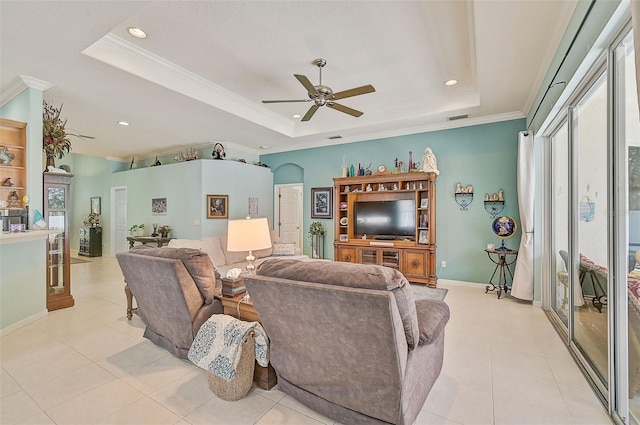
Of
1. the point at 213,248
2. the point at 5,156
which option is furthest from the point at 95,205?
the point at 213,248

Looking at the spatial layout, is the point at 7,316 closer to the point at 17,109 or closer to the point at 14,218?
the point at 14,218

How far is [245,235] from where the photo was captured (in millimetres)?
2590

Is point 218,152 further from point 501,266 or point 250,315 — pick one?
point 501,266

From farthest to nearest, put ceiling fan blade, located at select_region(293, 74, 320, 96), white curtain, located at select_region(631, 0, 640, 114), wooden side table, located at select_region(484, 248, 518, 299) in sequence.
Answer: wooden side table, located at select_region(484, 248, 518, 299)
ceiling fan blade, located at select_region(293, 74, 320, 96)
white curtain, located at select_region(631, 0, 640, 114)

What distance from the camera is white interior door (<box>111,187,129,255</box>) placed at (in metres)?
8.12

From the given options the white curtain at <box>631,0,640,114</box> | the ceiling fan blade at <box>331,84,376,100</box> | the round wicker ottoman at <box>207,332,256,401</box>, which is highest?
the ceiling fan blade at <box>331,84,376,100</box>

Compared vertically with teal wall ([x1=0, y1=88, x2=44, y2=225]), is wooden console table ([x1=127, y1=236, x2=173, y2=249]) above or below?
below

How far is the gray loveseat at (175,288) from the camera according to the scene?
2309 mm

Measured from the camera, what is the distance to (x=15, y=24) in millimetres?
2400

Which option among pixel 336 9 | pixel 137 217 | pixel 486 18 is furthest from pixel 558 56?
pixel 137 217

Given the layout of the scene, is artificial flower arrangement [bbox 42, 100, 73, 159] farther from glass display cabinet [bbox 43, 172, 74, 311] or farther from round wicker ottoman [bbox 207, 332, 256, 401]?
round wicker ottoman [bbox 207, 332, 256, 401]

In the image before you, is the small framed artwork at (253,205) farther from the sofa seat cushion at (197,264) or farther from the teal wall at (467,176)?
the sofa seat cushion at (197,264)

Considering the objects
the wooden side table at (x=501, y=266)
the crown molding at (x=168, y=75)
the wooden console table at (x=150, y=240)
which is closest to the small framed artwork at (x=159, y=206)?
the wooden console table at (x=150, y=240)

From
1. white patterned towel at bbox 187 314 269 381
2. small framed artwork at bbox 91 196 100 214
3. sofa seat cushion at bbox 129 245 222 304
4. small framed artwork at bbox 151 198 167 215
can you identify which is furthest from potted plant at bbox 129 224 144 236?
white patterned towel at bbox 187 314 269 381
